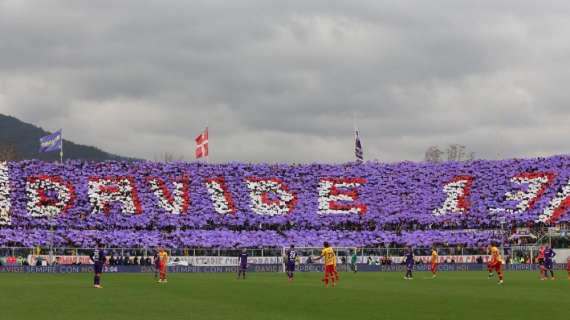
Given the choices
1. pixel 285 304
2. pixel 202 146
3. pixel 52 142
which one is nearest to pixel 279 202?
pixel 202 146

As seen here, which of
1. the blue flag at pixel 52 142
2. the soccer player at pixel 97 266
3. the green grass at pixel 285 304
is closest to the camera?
the green grass at pixel 285 304

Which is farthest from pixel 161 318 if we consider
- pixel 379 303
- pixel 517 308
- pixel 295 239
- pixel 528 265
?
pixel 295 239

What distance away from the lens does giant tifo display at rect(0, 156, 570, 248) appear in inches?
3489

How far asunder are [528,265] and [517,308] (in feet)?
172

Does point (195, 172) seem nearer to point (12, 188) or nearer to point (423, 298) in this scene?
point (12, 188)

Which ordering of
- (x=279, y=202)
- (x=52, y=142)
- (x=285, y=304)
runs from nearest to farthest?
(x=285, y=304), (x=52, y=142), (x=279, y=202)

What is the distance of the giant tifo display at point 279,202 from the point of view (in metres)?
88.6

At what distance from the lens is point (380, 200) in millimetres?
96188

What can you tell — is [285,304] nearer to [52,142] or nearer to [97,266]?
[97,266]

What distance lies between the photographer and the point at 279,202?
95812 millimetres

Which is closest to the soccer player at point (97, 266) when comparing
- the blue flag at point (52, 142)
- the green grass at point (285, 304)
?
the green grass at point (285, 304)

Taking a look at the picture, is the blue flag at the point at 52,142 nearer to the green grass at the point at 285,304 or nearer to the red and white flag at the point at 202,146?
the red and white flag at the point at 202,146

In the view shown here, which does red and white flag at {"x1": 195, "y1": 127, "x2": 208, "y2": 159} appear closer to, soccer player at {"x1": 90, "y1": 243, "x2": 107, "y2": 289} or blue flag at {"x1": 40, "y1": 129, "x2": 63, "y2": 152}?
blue flag at {"x1": 40, "y1": 129, "x2": 63, "y2": 152}

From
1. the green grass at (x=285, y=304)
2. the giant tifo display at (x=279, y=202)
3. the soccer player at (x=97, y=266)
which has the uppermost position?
the giant tifo display at (x=279, y=202)
